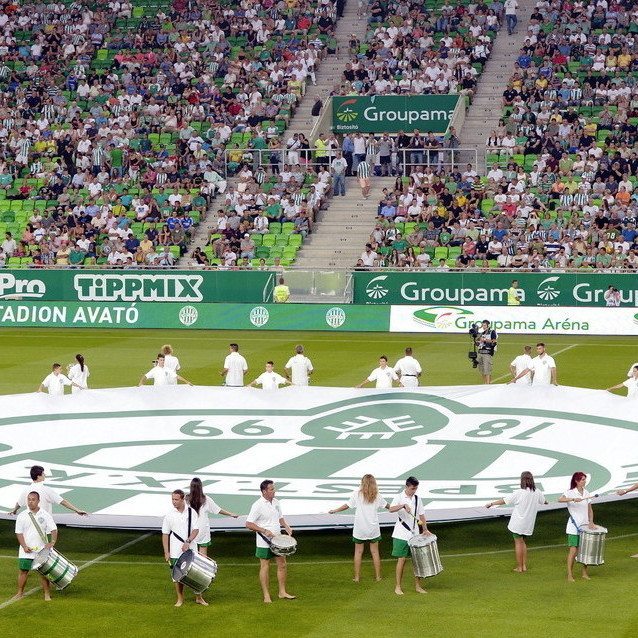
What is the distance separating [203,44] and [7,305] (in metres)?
19.4

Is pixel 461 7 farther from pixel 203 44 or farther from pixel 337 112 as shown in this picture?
pixel 203 44

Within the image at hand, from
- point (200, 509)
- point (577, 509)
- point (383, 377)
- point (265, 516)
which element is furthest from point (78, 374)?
point (577, 509)

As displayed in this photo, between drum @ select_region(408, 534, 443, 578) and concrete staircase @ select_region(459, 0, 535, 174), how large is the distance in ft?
127

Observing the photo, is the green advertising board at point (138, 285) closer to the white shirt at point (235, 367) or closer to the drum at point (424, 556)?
the white shirt at point (235, 367)

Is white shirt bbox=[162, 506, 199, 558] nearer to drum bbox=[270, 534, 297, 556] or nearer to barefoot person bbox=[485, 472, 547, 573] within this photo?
drum bbox=[270, 534, 297, 556]

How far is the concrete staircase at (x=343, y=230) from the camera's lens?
50.6 metres

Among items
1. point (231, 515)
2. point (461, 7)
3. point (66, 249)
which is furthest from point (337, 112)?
point (231, 515)

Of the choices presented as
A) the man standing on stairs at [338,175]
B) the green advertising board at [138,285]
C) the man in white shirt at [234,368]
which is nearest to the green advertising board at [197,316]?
the green advertising board at [138,285]

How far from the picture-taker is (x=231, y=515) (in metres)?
16.6

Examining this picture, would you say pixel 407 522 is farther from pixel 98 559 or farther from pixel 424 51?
pixel 424 51

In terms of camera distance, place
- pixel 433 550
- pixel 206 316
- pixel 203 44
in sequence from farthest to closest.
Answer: pixel 203 44
pixel 206 316
pixel 433 550

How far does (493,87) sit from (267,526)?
43.9 m

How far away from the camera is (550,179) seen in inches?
1956

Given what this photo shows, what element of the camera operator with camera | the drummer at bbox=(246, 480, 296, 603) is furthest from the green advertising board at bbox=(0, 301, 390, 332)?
the drummer at bbox=(246, 480, 296, 603)
